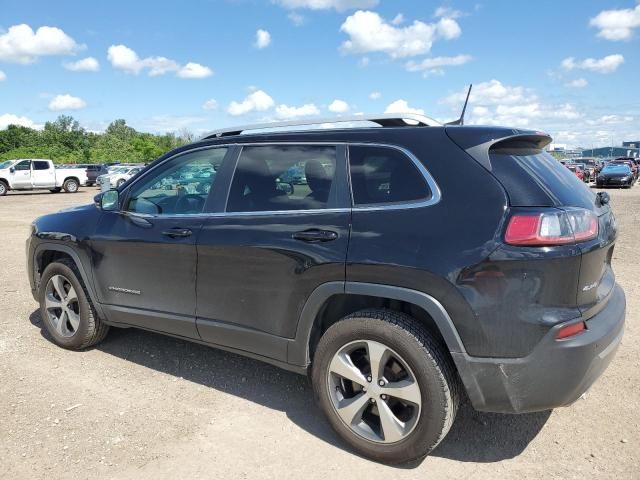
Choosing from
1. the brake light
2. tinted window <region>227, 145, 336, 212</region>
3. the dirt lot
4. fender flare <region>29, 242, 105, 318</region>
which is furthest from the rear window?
fender flare <region>29, 242, 105, 318</region>

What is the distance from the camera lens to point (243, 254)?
3299mm

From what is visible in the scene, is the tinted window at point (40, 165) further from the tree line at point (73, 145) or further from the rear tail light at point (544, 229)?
the tree line at point (73, 145)

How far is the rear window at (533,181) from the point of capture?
8.50 feet

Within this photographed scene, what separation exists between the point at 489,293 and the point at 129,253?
8.65 feet

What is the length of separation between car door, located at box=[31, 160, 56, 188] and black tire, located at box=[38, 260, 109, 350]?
25.5 meters

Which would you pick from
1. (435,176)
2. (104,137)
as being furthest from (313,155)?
(104,137)

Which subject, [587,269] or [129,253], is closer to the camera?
[587,269]

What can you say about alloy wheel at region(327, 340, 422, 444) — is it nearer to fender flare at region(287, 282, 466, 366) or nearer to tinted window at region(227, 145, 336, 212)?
fender flare at region(287, 282, 466, 366)

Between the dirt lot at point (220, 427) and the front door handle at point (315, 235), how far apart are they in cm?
121

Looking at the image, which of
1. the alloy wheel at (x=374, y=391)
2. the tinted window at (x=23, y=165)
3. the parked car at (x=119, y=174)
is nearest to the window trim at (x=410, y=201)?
the alloy wheel at (x=374, y=391)

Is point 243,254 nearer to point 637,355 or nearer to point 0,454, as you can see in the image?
point 0,454

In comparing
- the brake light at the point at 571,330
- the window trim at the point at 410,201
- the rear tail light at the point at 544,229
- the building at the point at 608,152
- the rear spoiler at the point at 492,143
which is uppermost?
the rear spoiler at the point at 492,143

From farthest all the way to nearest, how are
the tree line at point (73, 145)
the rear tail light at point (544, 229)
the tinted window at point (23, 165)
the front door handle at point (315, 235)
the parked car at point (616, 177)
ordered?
the tree line at point (73, 145)
the parked car at point (616, 177)
the tinted window at point (23, 165)
the front door handle at point (315, 235)
the rear tail light at point (544, 229)

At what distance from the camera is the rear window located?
2.59m
